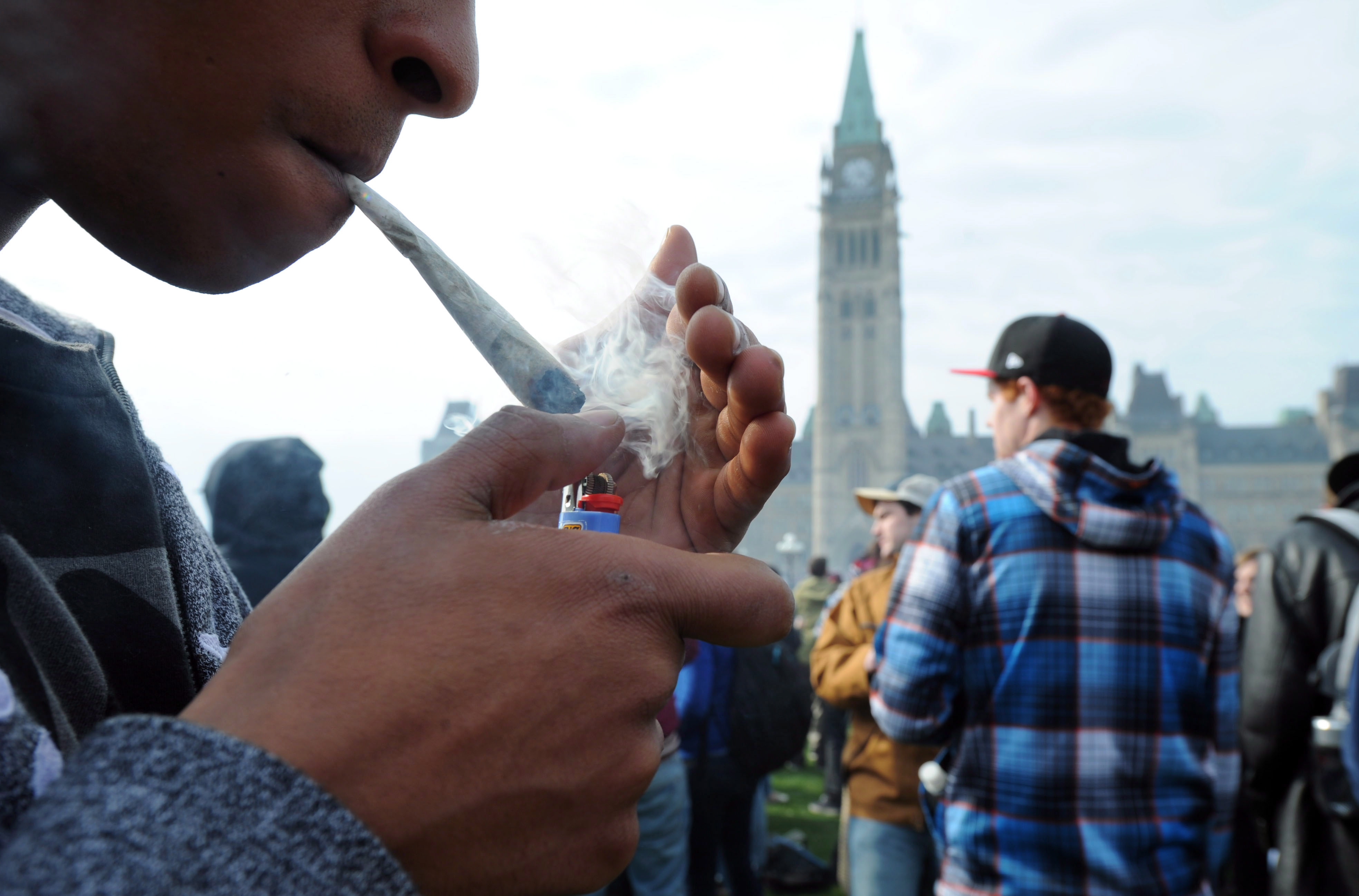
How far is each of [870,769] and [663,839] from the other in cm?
135

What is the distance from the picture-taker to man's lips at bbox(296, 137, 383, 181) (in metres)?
0.86

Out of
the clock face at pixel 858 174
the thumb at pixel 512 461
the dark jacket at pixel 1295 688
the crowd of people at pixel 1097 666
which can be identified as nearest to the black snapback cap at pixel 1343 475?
the crowd of people at pixel 1097 666

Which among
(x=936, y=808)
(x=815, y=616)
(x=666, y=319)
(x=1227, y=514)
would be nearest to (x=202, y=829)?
(x=666, y=319)

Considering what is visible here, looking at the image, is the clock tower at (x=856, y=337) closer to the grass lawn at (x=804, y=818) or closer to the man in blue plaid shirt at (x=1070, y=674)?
the grass lawn at (x=804, y=818)

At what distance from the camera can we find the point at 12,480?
832 mm

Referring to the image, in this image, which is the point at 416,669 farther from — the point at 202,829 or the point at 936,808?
the point at 936,808

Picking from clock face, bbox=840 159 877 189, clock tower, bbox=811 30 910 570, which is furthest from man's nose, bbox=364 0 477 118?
clock face, bbox=840 159 877 189

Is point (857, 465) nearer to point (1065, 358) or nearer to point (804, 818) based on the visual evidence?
point (804, 818)

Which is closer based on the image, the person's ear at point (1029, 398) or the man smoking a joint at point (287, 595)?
the man smoking a joint at point (287, 595)

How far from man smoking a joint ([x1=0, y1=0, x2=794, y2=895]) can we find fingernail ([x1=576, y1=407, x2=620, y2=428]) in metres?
0.01

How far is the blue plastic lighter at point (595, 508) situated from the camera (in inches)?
39.1

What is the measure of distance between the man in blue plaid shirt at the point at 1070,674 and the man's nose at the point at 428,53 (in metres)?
2.15

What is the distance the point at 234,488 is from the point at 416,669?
3402 mm

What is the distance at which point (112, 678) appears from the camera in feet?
2.74
